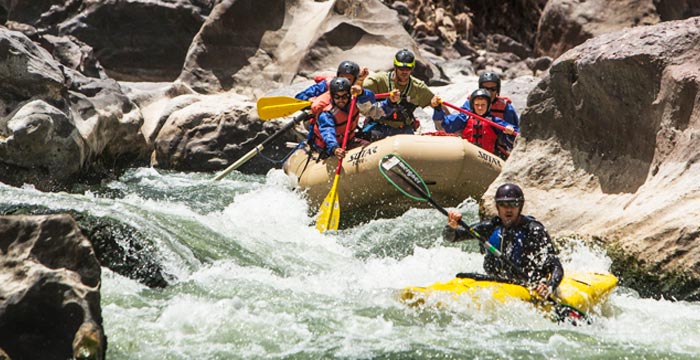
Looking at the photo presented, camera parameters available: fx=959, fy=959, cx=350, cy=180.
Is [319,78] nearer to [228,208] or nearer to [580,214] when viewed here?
[228,208]

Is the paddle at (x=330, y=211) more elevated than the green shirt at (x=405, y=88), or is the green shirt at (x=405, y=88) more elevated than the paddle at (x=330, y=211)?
the green shirt at (x=405, y=88)

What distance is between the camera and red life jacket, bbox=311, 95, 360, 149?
901 centimetres

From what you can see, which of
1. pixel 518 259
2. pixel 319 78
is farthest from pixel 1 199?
pixel 319 78

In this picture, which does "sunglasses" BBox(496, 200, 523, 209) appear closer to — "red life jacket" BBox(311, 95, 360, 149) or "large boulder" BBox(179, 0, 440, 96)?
"red life jacket" BBox(311, 95, 360, 149)

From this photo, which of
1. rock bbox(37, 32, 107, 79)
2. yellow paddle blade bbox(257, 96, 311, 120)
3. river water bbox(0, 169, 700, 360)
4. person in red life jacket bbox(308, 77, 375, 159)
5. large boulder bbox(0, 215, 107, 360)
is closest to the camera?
large boulder bbox(0, 215, 107, 360)

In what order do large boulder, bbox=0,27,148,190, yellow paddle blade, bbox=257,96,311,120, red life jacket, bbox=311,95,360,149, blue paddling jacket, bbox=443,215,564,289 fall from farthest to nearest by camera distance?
yellow paddle blade, bbox=257,96,311,120
red life jacket, bbox=311,95,360,149
large boulder, bbox=0,27,148,190
blue paddling jacket, bbox=443,215,564,289

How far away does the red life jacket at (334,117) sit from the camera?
355 inches

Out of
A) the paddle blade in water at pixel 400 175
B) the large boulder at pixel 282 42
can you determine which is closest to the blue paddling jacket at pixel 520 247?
the paddle blade in water at pixel 400 175

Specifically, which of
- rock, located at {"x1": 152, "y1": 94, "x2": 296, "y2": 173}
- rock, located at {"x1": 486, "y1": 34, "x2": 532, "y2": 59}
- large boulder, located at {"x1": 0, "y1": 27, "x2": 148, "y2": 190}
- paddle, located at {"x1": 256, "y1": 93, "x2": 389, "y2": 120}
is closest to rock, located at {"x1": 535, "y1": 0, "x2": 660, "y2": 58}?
rock, located at {"x1": 486, "y1": 34, "x2": 532, "y2": 59}

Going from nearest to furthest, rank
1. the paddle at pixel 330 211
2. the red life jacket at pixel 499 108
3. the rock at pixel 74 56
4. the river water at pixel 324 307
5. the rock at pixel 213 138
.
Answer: the river water at pixel 324 307, the paddle at pixel 330 211, the red life jacket at pixel 499 108, the rock at pixel 213 138, the rock at pixel 74 56

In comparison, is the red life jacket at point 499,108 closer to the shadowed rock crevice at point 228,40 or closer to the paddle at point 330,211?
the paddle at point 330,211

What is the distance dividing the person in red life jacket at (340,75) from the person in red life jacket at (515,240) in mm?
3959

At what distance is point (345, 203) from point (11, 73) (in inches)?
128

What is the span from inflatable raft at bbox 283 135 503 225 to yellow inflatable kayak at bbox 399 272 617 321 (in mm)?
2940
